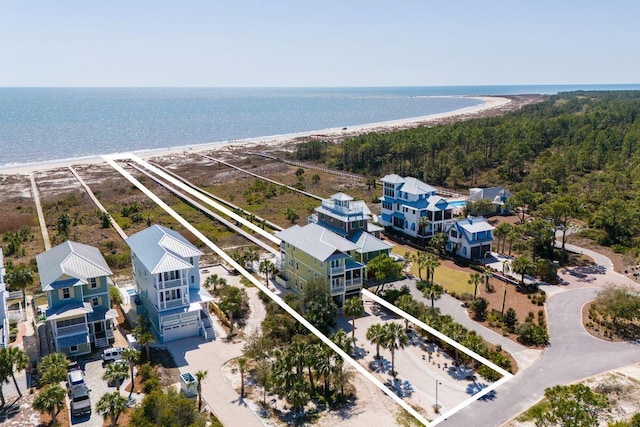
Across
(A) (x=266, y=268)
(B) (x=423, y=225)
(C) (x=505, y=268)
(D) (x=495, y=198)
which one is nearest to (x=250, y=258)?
(A) (x=266, y=268)

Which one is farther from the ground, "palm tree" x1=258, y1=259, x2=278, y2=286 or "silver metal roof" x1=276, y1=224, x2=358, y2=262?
"silver metal roof" x1=276, y1=224, x2=358, y2=262

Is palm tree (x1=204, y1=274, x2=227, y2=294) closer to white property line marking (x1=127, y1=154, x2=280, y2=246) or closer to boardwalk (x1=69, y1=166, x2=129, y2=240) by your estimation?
boardwalk (x1=69, y1=166, x2=129, y2=240)

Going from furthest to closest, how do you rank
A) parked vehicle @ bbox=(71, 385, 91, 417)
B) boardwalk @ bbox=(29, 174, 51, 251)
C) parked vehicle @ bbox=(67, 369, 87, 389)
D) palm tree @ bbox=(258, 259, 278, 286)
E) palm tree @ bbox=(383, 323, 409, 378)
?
boardwalk @ bbox=(29, 174, 51, 251)
palm tree @ bbox=(258, 259, 278, 286)
palm tree @ bbox=(383, 323, 409, 378)
parked vehicle @ bbox=(67, 369, 87, 389)
parked vehicle @ bbox=(71, 385, 91, 417)

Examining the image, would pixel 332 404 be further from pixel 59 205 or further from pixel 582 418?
pixel 59 205

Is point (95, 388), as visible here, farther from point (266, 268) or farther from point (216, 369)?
point (266, 268)

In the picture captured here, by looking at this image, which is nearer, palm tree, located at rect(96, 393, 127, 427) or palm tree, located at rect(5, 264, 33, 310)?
palm tree, located at rect(96, 393, 127, 427)

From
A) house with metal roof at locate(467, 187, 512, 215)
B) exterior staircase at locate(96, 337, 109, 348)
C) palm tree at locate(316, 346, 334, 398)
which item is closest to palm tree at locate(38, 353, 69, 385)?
exterior staircase at locate(96, 337, 109, 348)

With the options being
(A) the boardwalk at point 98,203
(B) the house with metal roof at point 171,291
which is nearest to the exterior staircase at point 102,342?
(B) the house with metal roof at point 171,291
